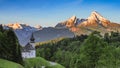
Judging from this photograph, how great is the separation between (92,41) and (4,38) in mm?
20846

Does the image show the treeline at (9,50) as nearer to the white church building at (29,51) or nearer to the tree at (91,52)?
the tree at (91,52)

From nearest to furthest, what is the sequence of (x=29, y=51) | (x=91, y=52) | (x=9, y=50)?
(x=91, y=52) → (x=9, y=50) → (x=29, y=51)

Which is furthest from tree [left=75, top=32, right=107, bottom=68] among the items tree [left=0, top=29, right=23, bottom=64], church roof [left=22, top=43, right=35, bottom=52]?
church roof [left=22, top=43, right=35, bottom=52]

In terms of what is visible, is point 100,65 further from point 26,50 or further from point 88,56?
point 26,50

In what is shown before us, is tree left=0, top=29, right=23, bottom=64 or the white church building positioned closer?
tree left=0, top=29, right=23, bottom=64

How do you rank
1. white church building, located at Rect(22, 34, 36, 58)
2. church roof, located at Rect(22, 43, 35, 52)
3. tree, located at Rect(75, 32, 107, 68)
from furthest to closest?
church roof, located at Rect(22, 43, 35, 52) → white church building, located at Rect(22, 34, 36, 58) → tree, located at Rect(75, 32, 107, 68)

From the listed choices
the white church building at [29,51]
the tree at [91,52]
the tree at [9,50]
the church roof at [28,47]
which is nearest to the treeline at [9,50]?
the tree at [9,50]

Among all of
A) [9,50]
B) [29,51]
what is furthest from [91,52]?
[29,51]

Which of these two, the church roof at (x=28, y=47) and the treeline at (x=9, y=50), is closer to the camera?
the treeline at (x=9, y=50)

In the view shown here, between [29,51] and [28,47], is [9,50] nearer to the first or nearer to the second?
[29,51]

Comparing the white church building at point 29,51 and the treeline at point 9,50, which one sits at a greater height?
the treeline at point 9,50

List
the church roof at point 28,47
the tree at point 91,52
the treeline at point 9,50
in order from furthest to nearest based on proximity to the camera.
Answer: the church roof at point 28,47
the treeline at point 9,50
the tree at point 91,52

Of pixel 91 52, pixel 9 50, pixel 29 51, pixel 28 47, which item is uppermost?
pixel 91 52

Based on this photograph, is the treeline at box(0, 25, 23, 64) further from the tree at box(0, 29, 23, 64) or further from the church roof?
the church roof
